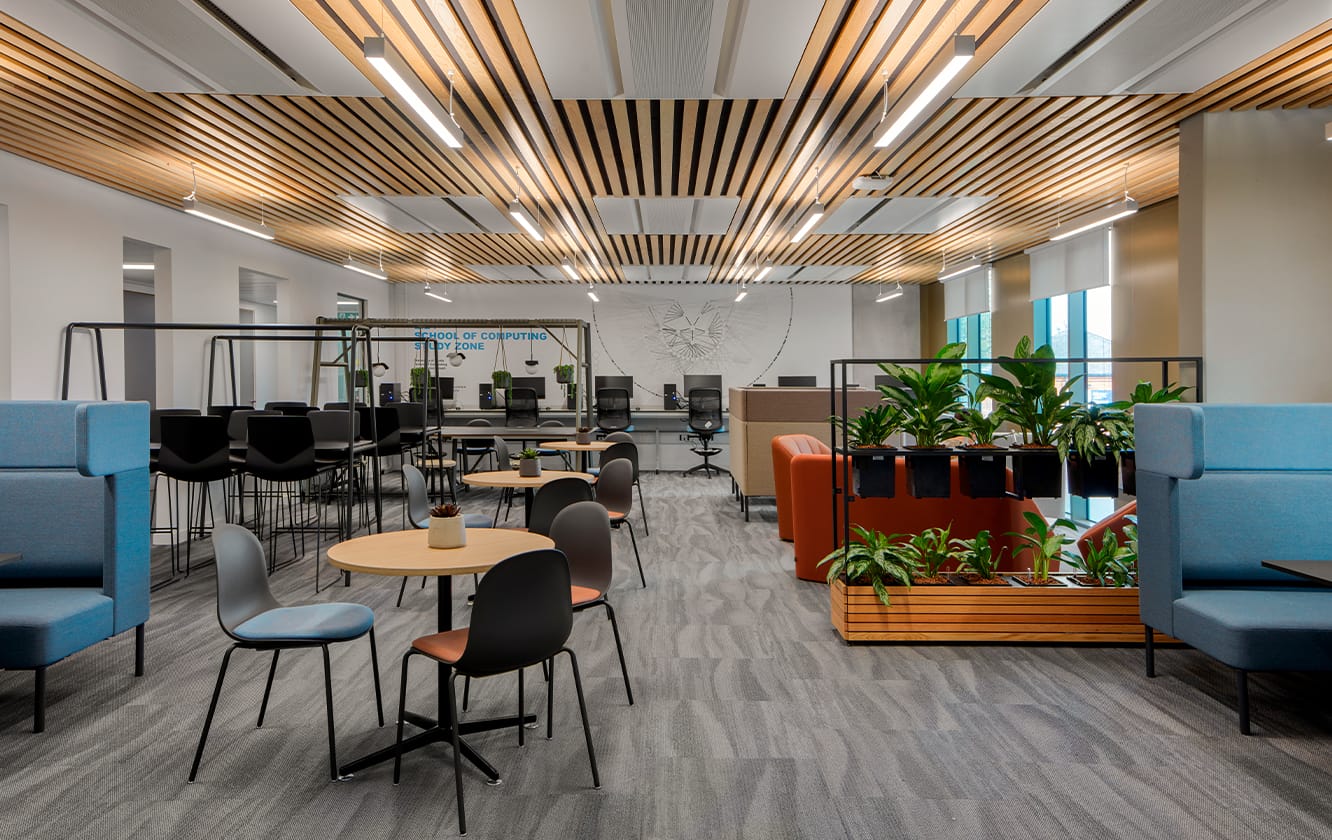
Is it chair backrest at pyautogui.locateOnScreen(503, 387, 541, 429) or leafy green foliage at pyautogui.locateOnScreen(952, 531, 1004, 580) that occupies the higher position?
chair backrest at pyautogui.locateOnScreen(503, 387, 541, 429)

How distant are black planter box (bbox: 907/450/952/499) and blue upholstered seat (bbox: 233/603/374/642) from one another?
280 cm

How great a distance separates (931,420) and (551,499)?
2139 mm

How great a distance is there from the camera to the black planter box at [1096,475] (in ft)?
13.8

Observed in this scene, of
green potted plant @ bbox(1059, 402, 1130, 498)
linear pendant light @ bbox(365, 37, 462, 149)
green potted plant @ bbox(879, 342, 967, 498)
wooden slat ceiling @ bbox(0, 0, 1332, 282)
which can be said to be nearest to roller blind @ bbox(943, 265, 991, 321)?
wooden slat ceiling @ bbox(0, 0, 1332, 282)

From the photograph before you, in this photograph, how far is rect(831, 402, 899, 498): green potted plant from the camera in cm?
422

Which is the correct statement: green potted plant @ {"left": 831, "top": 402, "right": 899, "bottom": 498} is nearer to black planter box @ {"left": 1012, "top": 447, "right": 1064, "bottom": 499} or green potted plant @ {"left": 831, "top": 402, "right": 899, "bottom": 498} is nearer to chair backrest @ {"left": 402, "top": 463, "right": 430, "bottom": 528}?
black planter box @ {"left": 1012, "top": 447, "right": 1064, "bottom": 499}

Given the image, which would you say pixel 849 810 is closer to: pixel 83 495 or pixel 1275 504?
pixel 1275 504

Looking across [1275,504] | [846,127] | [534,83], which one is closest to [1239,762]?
[1275,504]

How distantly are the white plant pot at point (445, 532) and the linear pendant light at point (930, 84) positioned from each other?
2.95m

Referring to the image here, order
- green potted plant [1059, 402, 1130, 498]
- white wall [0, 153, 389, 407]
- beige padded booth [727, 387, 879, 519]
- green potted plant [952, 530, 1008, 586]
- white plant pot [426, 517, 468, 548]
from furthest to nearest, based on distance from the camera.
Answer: beige padded booth [727, 387, 879, 519]
white wall [0, 153, 389, 407]
green potted plant [952, 530, 1008, 586]
green potted plant [1059, 402, 1130, 498]
white plant pot [426, 517, 468, 548]

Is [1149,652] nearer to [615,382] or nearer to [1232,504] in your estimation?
[1232,504]

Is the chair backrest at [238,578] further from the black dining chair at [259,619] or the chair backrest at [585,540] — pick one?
the chair backrest at [585,540]

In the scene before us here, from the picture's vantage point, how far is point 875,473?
13.9 feet

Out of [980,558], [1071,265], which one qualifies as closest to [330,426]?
[980,558]
